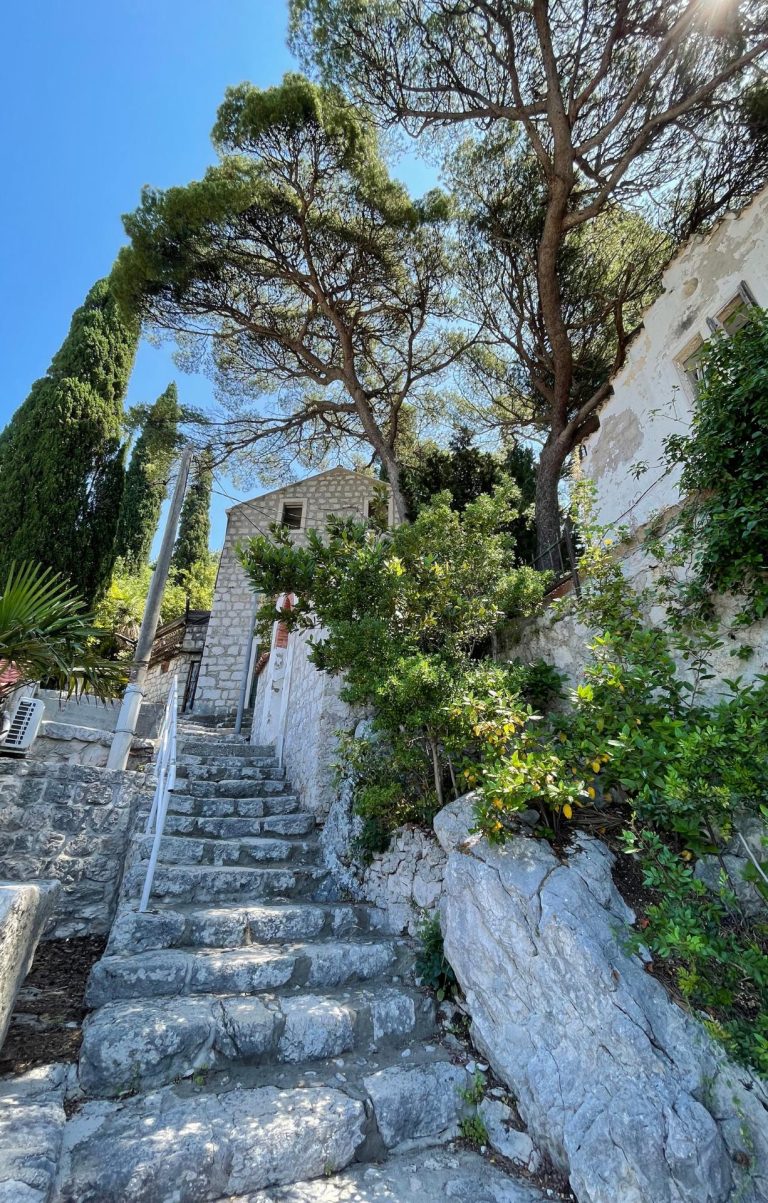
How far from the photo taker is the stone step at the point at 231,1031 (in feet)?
7.32

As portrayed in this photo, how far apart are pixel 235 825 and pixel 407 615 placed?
2331 millimetres

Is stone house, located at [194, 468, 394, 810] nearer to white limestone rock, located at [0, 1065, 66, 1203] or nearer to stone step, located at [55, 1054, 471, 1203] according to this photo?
stone step, located at [55, 1054, 471, 1203]

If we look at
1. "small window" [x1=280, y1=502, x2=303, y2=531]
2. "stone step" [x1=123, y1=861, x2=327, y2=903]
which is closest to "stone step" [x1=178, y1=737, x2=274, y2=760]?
"stone step" [x1=123, y1=861, x2=327, y2=903]

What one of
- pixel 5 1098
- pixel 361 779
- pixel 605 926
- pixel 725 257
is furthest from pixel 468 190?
pixel 5 1098

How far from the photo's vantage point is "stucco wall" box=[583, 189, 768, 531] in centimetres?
566

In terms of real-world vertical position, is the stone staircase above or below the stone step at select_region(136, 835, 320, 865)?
below

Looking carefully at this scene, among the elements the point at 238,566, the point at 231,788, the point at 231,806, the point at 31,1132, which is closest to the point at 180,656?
the point at 238,566

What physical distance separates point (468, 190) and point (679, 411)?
5.67 meters

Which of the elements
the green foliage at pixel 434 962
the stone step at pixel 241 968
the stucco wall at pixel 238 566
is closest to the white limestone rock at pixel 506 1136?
the green foliage at pixel 434 962

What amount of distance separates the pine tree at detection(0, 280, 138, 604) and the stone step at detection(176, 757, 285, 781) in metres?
8.34

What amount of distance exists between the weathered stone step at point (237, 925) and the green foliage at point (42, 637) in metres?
1.52

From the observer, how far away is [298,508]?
14156 mm

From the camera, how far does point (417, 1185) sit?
6.73 feet

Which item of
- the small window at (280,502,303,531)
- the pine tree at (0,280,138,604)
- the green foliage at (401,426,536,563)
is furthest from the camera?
the small window at (280,502,303,531)
